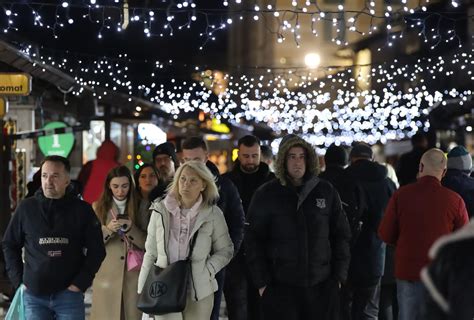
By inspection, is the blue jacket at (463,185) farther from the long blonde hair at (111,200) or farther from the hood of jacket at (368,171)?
the long blonde hair at (111,200)

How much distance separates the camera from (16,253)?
7367mm

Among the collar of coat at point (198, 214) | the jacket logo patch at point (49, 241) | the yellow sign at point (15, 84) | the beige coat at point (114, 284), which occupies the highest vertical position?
the yellow sign at point (15, 84)

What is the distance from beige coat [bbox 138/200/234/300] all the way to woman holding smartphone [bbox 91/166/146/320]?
1408 millimetres

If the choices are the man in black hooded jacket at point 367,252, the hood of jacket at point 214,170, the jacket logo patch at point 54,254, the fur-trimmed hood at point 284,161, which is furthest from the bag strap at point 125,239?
the man in black hooded jacket at point 367,252

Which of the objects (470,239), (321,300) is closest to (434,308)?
(470,239)

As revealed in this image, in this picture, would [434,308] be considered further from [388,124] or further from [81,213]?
[388,124]

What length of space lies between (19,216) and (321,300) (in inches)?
92.4

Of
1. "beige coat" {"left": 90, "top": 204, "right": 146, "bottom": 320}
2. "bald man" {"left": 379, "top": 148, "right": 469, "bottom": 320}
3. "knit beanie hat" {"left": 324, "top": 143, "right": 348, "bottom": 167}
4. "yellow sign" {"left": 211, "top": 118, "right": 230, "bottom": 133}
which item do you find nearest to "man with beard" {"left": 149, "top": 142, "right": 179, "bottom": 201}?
"beige coat" {"left": 90, "top": 204, "right": 146, "bottom": 320}

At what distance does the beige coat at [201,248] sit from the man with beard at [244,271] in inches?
74.4

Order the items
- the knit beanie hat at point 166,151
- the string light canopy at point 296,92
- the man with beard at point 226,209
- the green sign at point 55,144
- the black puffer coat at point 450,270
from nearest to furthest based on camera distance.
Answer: the black puffer coat at point 450,270 → the man with beard at point 226,209 → the knit beanie hat at point 166,151 → the green sign at point 55,144 → the string light canopy at point 296,92

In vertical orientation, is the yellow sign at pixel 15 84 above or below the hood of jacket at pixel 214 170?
above

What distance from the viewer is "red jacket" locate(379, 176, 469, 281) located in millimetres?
7715

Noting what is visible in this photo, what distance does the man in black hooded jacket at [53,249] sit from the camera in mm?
7234

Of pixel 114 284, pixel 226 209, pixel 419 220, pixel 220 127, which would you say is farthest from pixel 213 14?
pixel 220 127
